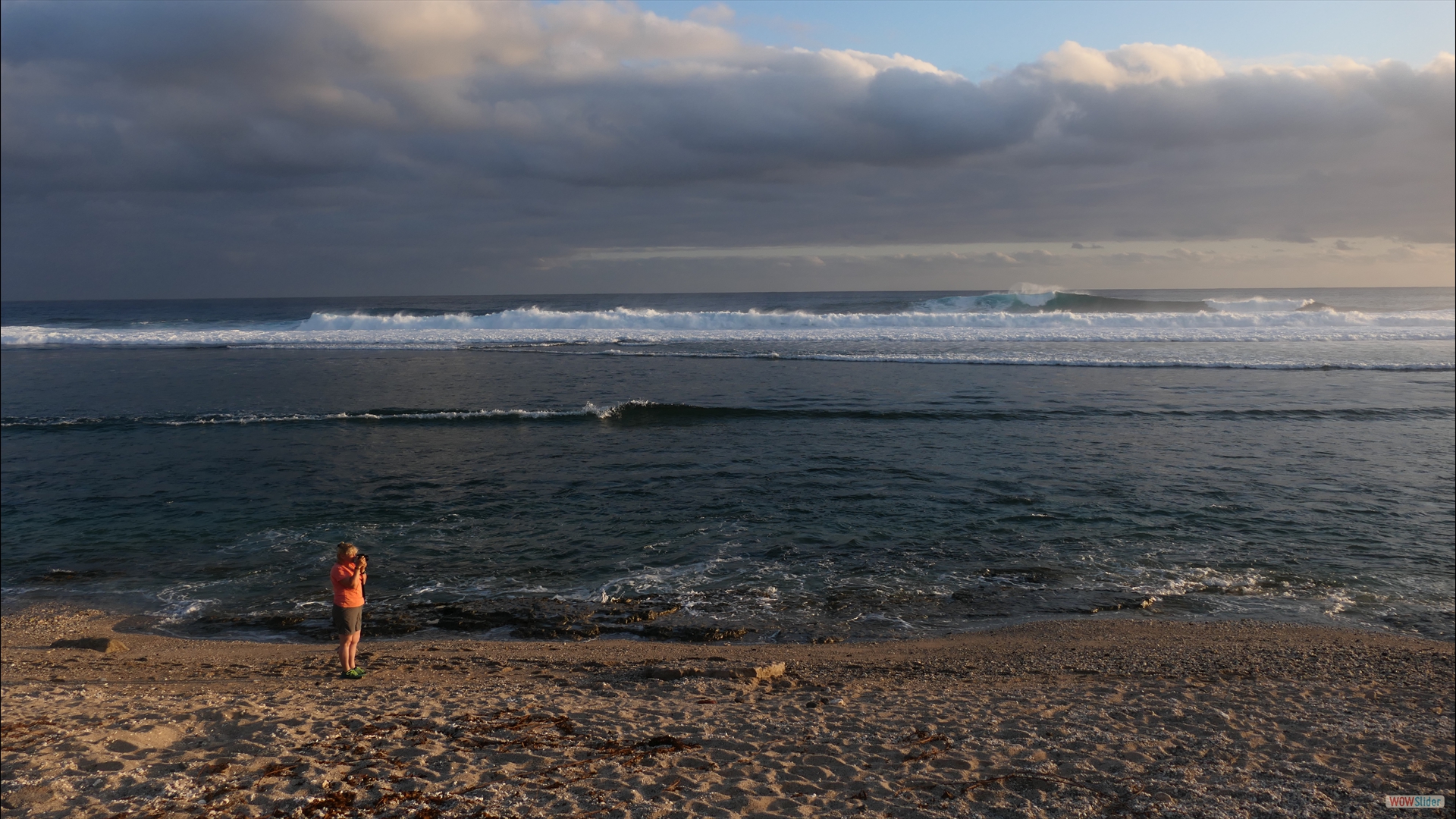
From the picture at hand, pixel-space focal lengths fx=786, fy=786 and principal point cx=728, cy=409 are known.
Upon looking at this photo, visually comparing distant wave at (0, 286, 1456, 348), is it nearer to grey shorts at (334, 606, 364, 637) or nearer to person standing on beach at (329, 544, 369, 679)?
person standing on beach at (329, 544, 369, 679)

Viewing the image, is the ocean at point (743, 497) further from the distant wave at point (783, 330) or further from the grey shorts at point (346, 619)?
the distant wave at point (783, 330)

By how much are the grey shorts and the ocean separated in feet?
4.60

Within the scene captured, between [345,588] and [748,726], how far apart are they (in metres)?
4.00

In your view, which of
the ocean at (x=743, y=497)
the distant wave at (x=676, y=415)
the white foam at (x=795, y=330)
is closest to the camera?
the ocean at (x=743, y=497)

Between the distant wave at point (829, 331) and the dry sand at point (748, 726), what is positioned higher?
the distant wave at point (829, 331)

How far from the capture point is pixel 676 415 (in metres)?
21.8

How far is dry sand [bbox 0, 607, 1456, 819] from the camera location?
16.3 feet

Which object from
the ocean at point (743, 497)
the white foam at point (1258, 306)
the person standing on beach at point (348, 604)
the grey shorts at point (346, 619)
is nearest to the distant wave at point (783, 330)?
the white foam at point (1258, 306)

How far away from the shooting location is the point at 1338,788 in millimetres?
5176

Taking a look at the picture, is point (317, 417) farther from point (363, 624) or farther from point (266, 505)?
point (363, 624)

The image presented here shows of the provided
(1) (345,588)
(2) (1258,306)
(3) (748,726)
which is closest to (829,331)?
(2) (1258,306)

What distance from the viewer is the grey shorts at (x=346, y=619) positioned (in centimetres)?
723

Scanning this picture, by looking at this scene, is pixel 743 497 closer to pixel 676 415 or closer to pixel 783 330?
pixel 676 415

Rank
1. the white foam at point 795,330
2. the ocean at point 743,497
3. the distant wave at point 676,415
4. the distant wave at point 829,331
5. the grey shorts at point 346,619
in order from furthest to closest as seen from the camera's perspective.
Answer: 1. the white foam at point 795,330
2. the distant wave at point 829,331
3. the distant wave at point 676,415
4. the ocean at point 743,497
5. the grey shorts at point 346,619
